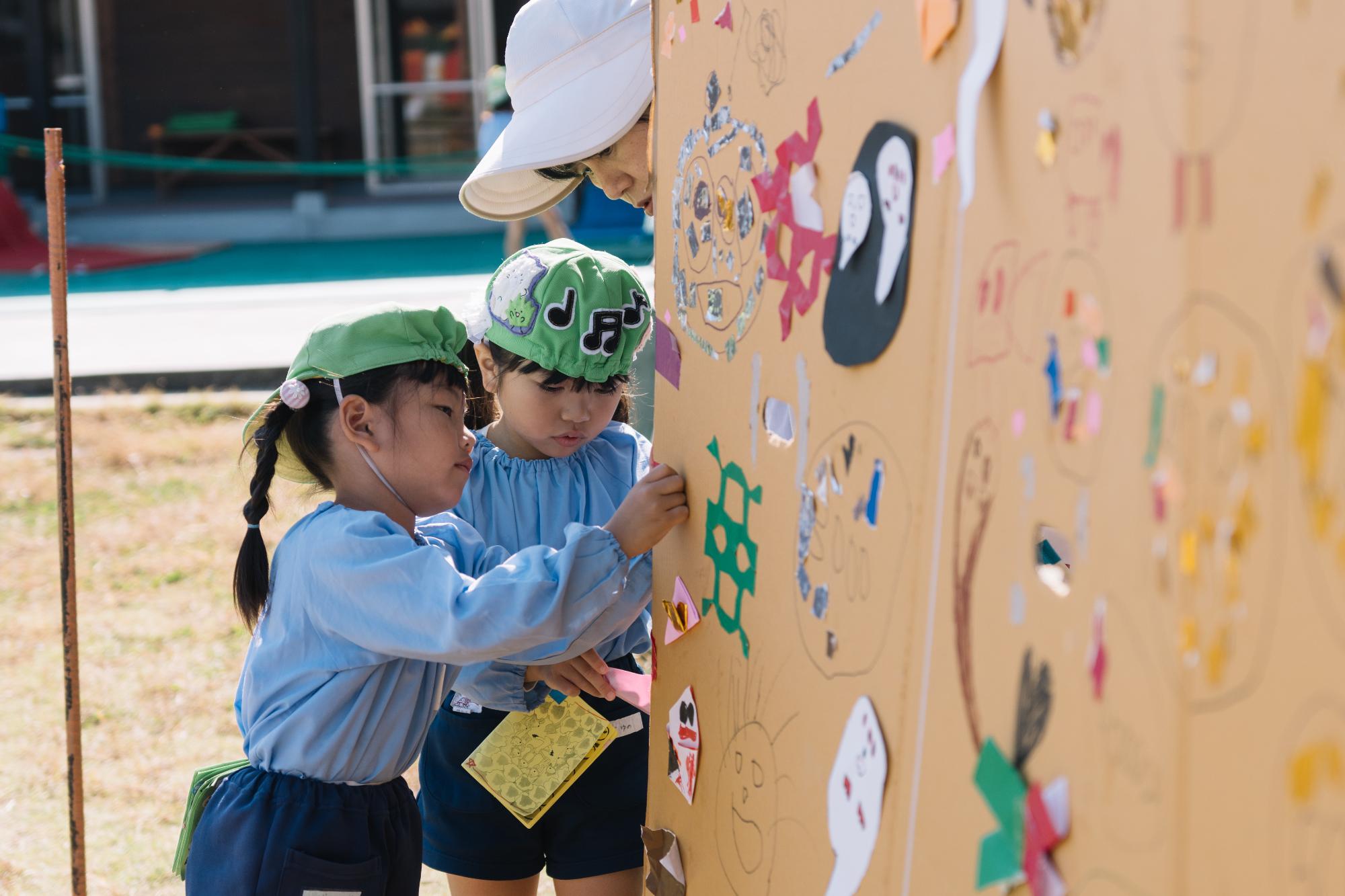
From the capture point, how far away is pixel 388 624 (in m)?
1.63

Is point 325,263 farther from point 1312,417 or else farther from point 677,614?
point 1312,417

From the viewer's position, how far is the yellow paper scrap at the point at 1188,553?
0.69 meters

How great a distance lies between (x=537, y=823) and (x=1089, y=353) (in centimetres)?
147

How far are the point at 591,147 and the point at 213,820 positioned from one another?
Answer: 100cm

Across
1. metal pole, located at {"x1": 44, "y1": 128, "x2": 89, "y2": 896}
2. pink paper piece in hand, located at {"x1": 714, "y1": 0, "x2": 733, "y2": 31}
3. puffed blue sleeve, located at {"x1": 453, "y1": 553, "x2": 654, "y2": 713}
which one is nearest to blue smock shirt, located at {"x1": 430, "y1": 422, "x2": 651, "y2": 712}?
puffed blue sleeve, located at {"x1": 453, "y1": 553, "x2": 654, "y2": 713}

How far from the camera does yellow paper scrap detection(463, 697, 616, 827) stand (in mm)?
1930

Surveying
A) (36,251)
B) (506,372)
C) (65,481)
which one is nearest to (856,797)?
(506,372)

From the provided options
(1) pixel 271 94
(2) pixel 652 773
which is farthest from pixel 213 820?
(1) pixel 271 94

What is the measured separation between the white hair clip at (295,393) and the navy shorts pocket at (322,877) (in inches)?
22.1

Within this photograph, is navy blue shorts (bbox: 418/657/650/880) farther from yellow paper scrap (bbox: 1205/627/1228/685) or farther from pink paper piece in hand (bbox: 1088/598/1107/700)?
yellow paper scrap (bbox: 1205/627/1228/685)

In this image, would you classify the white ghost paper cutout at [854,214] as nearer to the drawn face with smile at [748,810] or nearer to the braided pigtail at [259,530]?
the drawn face with smile at [748,810]

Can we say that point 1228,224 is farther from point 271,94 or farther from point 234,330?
point 271,94

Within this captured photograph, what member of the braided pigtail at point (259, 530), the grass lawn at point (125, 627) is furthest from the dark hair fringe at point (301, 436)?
the grass lawn at point (125, 627)

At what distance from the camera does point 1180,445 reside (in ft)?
2.27
